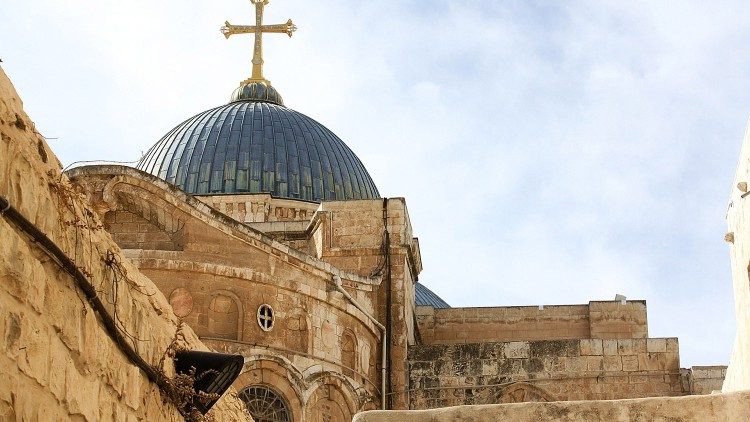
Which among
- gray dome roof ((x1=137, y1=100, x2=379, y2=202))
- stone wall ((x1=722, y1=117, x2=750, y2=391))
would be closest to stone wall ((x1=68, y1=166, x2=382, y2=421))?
gray dome roof ((x1=137, y1=100, x2=379, y2=202))

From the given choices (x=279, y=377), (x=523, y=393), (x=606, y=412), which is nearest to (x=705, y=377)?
(x=523, y=393)

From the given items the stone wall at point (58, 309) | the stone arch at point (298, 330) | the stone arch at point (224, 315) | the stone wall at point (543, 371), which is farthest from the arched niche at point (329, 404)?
the stone wall at point (58, 309)

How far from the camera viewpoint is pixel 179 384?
7426 millimetres

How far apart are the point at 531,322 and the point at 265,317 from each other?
7.28m

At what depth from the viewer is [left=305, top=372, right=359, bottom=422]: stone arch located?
62.5 feet

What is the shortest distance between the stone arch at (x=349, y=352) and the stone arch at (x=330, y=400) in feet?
0.96

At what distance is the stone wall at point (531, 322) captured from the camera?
81.0 feet

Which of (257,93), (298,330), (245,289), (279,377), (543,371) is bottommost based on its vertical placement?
(279,377)

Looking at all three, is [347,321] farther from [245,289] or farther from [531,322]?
[531,322]

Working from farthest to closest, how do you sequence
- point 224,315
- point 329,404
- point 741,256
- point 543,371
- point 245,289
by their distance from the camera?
point 543,371, point 329,404, point 245,289, point 224,315, point 741,256

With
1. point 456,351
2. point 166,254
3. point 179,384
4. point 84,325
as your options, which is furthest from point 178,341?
point 456,351

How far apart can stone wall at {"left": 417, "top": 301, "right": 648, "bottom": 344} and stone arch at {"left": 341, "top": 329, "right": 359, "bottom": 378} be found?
4600mm

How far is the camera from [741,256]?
1035 centimetres

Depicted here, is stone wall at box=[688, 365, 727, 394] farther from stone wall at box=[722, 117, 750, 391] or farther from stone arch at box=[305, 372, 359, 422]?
stone wall at box=[722, 117, 750, 391]
